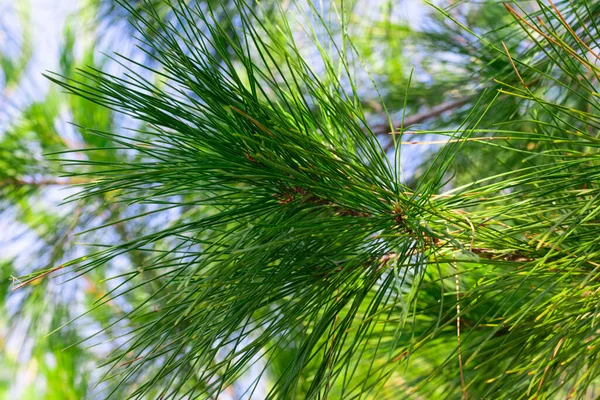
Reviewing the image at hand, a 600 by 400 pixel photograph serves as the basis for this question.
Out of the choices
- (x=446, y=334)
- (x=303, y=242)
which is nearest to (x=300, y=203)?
(x=303, y=242)

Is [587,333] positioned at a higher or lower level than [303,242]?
lower

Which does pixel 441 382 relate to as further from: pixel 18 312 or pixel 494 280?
pixel 18 312

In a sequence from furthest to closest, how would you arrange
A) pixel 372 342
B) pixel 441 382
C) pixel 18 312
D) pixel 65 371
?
pixel 65 371 < pixel 18 312 < pixel 372 342 < pixel 441 382

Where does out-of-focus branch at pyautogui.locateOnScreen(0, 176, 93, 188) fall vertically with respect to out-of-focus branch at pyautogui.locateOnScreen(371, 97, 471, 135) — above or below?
above

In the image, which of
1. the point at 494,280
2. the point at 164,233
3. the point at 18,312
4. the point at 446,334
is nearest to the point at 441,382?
the point at 446,334

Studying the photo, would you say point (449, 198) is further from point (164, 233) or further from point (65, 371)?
point (65, 371)

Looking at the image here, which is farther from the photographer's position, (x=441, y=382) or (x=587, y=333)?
(x=441, y=382)

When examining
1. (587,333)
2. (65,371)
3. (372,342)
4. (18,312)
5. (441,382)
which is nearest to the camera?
(587,333)

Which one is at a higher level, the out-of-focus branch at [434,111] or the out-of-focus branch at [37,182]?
the out-of-focus branch at [37,182]

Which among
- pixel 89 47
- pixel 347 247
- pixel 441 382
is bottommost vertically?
pixel 441 382
